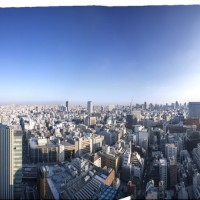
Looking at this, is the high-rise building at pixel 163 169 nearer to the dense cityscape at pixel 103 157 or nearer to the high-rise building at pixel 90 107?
the dense cityscape at pixel 103 157

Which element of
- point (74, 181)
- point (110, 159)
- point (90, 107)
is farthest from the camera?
point (90, 107)

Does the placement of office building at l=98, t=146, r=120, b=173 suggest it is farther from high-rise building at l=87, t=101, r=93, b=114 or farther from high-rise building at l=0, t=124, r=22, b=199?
high-rise building at l=0, t=124, r=22, b=199

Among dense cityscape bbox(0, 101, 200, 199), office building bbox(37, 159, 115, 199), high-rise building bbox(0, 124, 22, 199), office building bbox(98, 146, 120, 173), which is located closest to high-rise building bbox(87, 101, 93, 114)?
dense cityscape bbox(0, 101, 200, 199)

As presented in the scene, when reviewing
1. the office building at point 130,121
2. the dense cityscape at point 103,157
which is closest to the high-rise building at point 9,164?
the dense cityscape at point 103,157

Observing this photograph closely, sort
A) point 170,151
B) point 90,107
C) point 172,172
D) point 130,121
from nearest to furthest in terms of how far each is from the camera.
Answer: point 172,172
point 90,107
point 170,151
point 130,121

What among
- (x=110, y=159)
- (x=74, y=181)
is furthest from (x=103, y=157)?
(x=74, y=181)

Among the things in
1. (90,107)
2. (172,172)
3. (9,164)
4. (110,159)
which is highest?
(90,107)

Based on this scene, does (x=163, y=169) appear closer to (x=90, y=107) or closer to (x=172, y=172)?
(x=172, y=172)

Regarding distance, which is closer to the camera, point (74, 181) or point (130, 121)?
point (74, 181)
